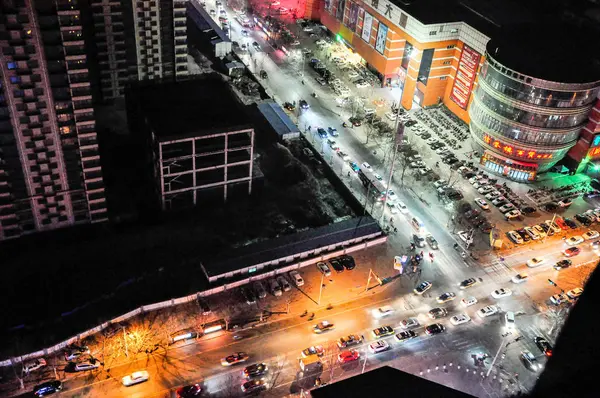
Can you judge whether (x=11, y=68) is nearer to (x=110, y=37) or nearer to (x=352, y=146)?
(x=110, y=37)

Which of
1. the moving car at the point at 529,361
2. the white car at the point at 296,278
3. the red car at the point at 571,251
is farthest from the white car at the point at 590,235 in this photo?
the white car at the point at 296,278

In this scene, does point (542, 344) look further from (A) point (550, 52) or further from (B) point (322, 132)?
(B) point (322, 132)

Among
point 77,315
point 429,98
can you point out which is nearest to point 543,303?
point 429,98

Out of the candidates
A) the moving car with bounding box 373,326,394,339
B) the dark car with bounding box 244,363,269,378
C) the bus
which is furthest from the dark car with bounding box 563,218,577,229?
the dark car with bounding box 244,363,269,378

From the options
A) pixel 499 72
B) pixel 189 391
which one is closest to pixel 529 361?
pixel 189 391

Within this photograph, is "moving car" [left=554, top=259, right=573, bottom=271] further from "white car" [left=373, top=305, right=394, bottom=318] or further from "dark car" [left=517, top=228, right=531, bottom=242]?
"white car" [left=373, top=305, right=394, bottom=318]

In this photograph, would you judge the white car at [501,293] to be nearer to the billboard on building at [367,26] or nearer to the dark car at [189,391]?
the dark car at [189,391]
